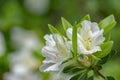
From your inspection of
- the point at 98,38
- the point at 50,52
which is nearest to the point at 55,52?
the point at 50,52

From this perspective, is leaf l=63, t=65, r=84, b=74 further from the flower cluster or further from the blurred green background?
the blurred green background

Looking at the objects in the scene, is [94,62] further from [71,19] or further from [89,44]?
[71,19]

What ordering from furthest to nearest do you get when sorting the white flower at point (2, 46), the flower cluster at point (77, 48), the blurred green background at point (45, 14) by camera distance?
the blurred green background at point (45, 14) < the white flower at point (2, 46) < the flower cluster at point (77, 48)

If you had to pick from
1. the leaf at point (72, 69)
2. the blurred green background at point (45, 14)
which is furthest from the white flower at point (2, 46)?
the leaf at point (72, 69)

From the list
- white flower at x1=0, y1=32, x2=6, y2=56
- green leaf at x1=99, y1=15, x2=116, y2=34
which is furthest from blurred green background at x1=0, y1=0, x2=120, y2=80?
green leaf at x1=99, y1=15, x2=116, y2=34

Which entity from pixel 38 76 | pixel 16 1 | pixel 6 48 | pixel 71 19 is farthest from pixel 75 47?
pixel 16 1

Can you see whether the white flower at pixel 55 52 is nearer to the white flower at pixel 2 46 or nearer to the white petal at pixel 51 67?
the white petal at pixel 51 67

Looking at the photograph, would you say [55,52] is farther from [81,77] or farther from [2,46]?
[2,46]
